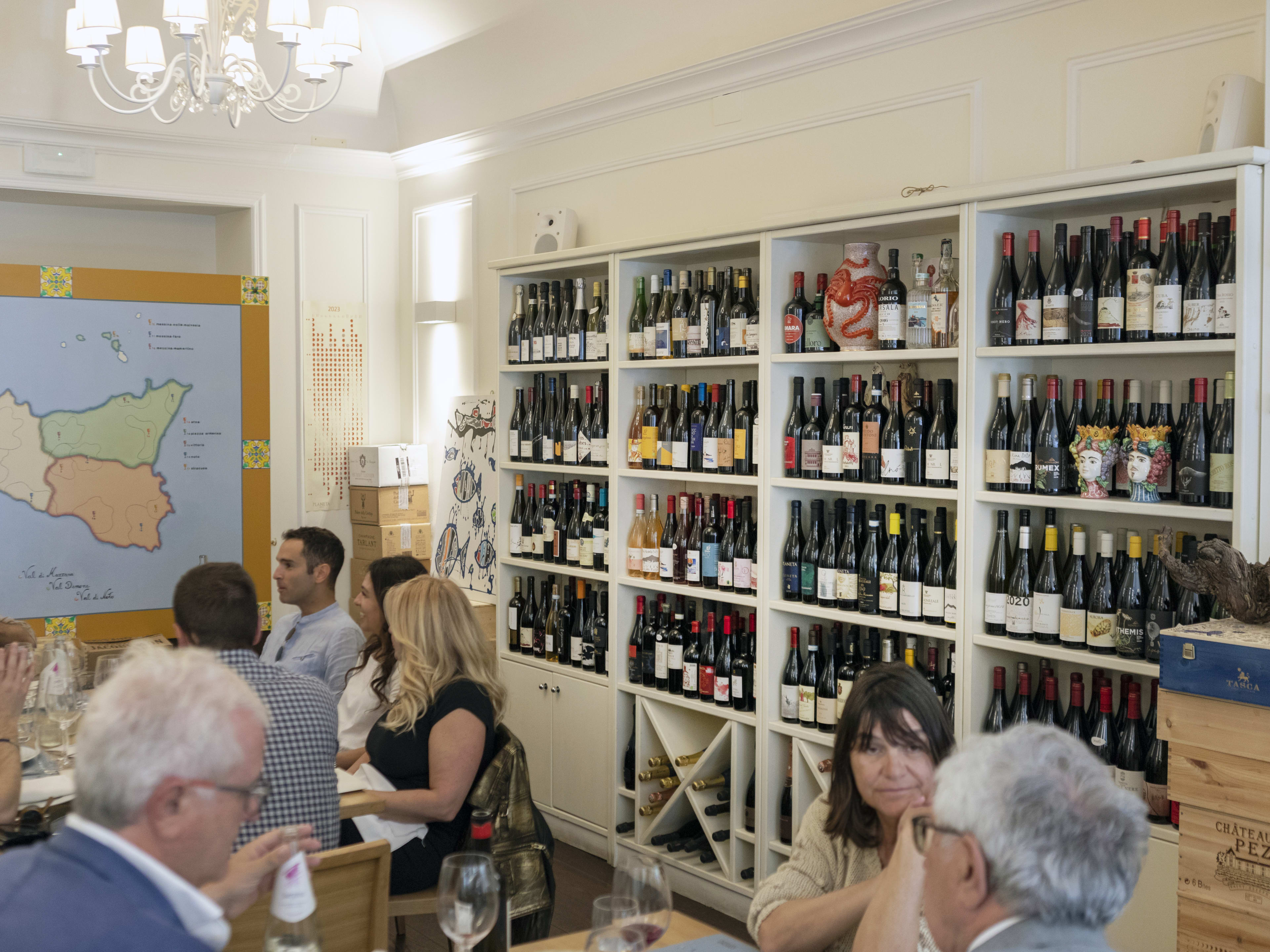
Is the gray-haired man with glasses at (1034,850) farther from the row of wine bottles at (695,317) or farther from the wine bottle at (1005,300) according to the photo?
the row of wine bottles at (695,317)

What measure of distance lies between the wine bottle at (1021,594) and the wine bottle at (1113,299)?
558mm

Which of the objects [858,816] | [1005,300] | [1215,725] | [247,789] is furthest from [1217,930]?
[247,789]

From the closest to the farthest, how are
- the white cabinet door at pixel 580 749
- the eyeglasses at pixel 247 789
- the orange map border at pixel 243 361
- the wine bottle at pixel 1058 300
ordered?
the eyeglasses at pixel 247 789, the wine bottle at pixel 1058 300, the white cabinet door at pixel 580 749, the orange map border at pixel 243 361

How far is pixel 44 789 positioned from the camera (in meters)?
2.84

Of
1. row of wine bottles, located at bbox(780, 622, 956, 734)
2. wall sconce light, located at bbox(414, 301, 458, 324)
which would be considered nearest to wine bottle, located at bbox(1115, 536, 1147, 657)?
row of wine bottles, located at bbox(780, 622, 956, 734)

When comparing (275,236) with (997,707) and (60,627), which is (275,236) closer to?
(60,627)

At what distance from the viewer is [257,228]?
602 centimetres

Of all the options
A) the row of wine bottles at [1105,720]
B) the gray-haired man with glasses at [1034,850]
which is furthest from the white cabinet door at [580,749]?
the gray-haired man with glasses at [1034,850]

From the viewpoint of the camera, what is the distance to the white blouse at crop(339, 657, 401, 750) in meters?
3.57

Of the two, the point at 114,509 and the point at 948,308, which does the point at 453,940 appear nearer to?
the point at 948,308

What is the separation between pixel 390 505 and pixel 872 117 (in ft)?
11.0

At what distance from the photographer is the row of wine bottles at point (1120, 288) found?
276 centimetres

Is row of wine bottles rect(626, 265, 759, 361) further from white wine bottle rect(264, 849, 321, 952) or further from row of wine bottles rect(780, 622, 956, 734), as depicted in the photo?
white wine bottle rect(264, 849, 321, 952)

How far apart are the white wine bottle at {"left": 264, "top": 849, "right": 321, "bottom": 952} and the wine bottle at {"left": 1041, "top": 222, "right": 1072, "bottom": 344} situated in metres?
2.35
